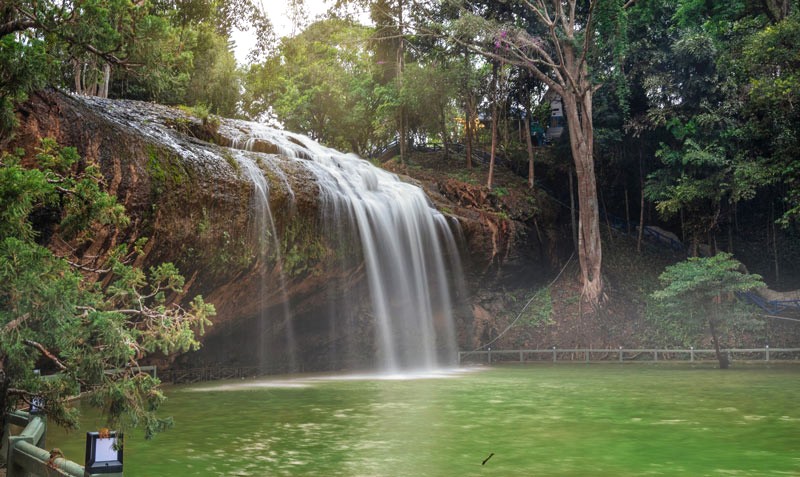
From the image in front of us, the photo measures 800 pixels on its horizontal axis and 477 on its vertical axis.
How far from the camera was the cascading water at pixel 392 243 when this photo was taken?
21.0m

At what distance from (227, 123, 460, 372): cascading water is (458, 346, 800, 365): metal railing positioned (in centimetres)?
166

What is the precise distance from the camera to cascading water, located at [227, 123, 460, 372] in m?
21.0

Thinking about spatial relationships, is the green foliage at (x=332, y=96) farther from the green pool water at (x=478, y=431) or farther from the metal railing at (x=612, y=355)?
the green pool water at (x=478, y=431)

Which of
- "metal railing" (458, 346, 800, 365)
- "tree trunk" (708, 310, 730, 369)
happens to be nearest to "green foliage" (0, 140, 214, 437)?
"tree trunk" (708, 310, 730, 369)

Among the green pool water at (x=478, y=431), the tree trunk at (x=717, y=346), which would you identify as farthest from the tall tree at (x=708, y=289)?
the green pool water at (x=478, y=431)

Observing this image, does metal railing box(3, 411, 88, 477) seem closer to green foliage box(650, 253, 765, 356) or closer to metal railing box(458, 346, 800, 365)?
green foliage box(650, 253, 765, 356)

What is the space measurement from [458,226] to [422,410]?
13.0 m

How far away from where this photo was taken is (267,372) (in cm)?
2327

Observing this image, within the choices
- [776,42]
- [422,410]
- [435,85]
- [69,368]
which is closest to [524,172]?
[435,85]

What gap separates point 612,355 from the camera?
27609mm

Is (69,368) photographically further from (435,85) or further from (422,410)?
(435,85)

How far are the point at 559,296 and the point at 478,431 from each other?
21.0m

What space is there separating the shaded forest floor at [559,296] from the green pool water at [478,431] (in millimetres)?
10174

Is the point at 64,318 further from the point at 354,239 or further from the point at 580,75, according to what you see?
the point at 580,75
